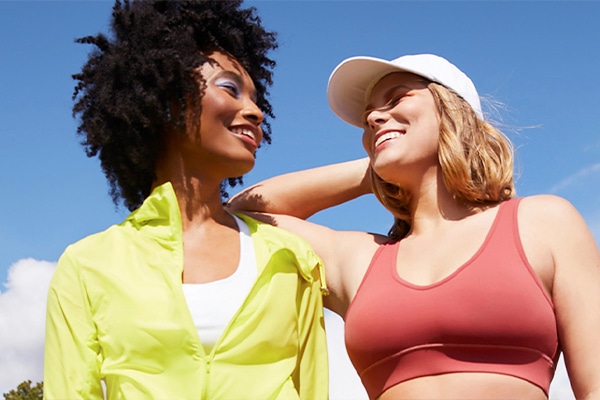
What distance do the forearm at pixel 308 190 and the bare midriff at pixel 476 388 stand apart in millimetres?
1367

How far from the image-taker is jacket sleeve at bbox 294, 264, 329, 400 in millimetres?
3352

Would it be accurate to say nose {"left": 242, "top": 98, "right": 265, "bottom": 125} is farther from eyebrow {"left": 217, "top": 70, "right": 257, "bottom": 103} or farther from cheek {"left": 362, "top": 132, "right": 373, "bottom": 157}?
cheek {"left": 362, "top": 132, "right": 373, "bottom": 157}

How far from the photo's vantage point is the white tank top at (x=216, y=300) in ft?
10.5

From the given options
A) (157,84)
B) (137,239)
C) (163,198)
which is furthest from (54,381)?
(157,84)

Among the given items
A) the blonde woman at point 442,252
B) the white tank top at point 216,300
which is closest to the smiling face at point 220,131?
the white tank top at point 216,300

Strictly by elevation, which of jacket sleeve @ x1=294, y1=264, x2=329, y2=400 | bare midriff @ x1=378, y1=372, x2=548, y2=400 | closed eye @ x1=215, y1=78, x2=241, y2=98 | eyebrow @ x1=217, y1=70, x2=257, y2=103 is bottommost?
bare midriff @ x1=378, y1=372, x2=548, y2=400

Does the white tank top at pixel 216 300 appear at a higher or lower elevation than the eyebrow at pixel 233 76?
lower

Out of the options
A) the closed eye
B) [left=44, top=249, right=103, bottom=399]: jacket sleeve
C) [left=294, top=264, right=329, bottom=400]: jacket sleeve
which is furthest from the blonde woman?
[left=44, top=249, right=103, bottom=399]: jacket sleeve

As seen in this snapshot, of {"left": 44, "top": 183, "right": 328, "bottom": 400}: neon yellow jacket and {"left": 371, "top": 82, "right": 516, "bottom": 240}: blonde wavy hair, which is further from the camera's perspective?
{"left": 371, "top": 82, "right": 516, "bottom": 240}: blonde wavy hair

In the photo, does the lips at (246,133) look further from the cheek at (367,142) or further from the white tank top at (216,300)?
the cheek at (367,142)

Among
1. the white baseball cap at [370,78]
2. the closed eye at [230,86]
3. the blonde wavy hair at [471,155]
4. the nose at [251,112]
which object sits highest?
the white baseball cap at [370,78]

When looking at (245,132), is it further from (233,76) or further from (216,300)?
(216,300)

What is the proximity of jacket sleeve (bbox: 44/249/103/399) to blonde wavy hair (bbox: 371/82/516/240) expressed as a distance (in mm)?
1893

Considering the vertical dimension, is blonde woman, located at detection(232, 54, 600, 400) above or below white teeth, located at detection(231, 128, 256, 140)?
below
